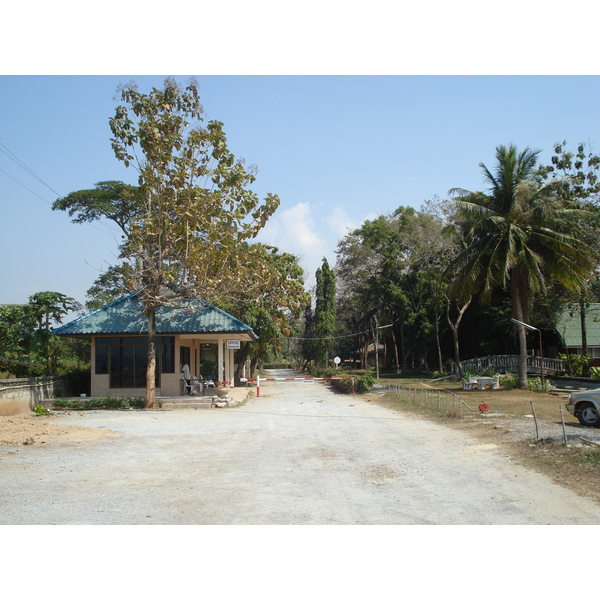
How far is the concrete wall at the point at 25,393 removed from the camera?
1845 cm

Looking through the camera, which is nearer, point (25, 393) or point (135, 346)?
point (25, 393)

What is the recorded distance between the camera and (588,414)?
44.3 ft

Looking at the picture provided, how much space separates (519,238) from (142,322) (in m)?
18.0

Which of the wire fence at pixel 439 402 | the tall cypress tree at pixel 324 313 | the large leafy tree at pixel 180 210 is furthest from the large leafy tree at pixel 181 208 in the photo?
the tall cypress tree at pixel 324 313

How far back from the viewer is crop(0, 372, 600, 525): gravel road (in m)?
6.68

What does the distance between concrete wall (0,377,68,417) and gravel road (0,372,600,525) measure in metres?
6.21

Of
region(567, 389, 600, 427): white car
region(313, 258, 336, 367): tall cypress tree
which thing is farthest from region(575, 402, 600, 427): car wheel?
region(313, 258, 336, 367): tall cypress tree

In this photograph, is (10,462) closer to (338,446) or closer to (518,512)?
(338,446)

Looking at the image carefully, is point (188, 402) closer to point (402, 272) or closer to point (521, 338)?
point (521, 338)

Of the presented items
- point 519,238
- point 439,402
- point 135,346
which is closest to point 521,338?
point 519,238

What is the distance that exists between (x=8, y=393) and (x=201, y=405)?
6.72 m

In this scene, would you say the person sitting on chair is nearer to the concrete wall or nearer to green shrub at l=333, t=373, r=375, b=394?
the concrete wall

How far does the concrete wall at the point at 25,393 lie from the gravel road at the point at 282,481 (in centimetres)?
621

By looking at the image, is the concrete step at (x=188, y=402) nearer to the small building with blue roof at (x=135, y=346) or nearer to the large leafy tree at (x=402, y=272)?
the small building with blue roof at (x=135, y=346)
